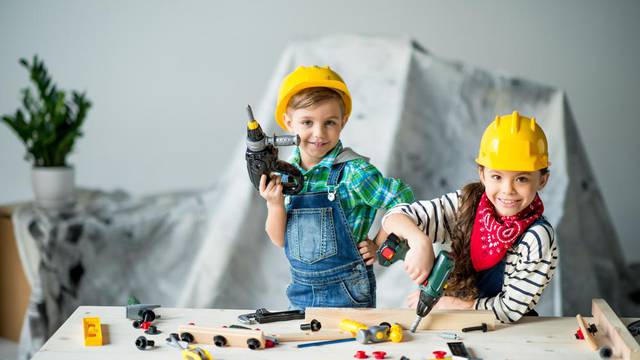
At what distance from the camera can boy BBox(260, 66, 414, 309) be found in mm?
1938

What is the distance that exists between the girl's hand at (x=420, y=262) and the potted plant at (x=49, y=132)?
2.32 metres

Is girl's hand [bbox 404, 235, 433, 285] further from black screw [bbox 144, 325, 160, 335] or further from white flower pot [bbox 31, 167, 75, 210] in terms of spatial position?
white flower pot [bbox 31, 167, 75, 210]

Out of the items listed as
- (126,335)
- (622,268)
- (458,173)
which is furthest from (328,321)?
(622,268)

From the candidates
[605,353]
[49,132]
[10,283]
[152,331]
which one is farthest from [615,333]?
[10,283]

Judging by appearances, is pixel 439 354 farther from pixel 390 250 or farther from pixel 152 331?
pixel 152 331

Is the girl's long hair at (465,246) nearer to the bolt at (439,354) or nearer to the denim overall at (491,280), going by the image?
the denim overall at (491,280)

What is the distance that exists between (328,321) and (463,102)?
1.86m

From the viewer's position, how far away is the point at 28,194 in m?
4.49

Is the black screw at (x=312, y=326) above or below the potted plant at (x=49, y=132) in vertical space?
below

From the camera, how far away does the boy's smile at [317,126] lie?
6.33 feet

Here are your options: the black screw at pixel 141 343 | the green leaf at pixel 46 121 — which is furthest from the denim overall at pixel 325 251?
the green leaf at pixel 46 121

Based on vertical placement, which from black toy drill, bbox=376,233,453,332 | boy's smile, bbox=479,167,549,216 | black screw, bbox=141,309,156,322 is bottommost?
black screw, bbox=141,309,156,322

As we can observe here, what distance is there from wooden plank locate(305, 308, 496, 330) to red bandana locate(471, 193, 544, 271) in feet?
0.56

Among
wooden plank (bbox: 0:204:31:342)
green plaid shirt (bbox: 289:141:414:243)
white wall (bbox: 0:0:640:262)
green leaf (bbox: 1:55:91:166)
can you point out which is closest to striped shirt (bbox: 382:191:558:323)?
green plaid shirt (bbox: 289:141:414:243)
